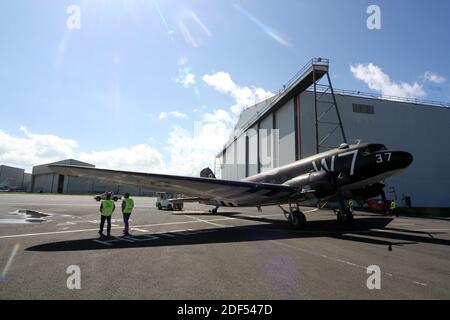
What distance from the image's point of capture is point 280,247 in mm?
9844

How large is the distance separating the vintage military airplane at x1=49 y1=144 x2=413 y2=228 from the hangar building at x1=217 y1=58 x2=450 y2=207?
2411 cm

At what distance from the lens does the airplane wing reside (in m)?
13.3

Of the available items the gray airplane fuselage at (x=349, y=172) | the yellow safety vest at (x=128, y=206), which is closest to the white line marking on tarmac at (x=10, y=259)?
the yellow safety vest at (x=128, y=206)

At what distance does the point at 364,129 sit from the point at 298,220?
35210 millimetres

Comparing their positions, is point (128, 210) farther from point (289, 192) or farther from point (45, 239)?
point (289, 192)

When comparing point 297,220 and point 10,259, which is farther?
point 297,220

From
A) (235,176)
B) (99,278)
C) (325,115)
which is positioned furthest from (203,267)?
(235,176)

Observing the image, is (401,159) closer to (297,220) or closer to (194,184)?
(297,220)

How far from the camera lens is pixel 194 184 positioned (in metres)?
14.8

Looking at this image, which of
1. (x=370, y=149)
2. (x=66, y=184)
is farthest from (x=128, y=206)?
(x=66, y=184)

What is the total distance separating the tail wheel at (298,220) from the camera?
582 inches

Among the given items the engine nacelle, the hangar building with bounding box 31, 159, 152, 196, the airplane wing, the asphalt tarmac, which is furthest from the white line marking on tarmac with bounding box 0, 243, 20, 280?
the hangar building with bounding box 31, 159, 152, 196

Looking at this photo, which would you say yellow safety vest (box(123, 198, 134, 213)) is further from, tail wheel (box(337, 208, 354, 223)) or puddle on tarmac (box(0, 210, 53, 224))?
tail wheel (box(337, 208, 354, 223))

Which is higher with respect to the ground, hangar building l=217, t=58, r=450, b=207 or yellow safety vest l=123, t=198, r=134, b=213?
hangar building l=217, t=58, r=450, b=207
